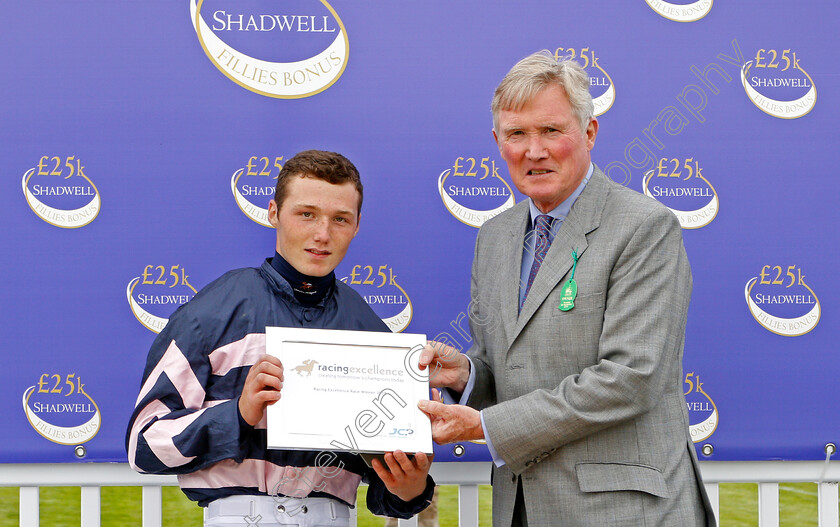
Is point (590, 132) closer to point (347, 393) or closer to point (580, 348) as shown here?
point (580, 348)

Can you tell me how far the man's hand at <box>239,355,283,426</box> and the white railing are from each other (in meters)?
1.09

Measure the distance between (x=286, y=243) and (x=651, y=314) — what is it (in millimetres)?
896

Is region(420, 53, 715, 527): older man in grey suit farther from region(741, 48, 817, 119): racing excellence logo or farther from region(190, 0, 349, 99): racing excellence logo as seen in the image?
region(741, 48, 817, 119): racing excellence logo

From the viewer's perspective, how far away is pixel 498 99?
1.82 m

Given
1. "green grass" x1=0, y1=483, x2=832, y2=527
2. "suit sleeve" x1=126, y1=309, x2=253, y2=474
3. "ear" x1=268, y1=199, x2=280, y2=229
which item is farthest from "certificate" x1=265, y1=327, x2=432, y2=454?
"green grass" x1=0, y1=483, x2=832, y2=527

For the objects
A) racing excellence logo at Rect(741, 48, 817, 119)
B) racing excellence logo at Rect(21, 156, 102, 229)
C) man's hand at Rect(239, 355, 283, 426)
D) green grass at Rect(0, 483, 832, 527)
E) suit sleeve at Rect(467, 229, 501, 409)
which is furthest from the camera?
green grass at Rect(0, 483, 832, 527)

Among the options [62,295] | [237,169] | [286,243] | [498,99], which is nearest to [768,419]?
[498,99]

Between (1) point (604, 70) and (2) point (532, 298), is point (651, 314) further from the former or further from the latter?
(1) point (604, 70)

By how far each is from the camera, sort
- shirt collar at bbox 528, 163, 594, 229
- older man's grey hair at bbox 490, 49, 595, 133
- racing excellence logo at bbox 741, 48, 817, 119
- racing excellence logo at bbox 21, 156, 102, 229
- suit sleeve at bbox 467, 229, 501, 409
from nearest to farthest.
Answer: older man's grey hair at bbox 490, 49, 595, 133 → shirt collar at bbox 528, 163, 594, 229 → suit sleeve at bbox 467, 229, 501, 409 → racing excellence logo at bbox 21, 156, 102, 229 → racing excellence logo at bbox 741, 48, 817, 119

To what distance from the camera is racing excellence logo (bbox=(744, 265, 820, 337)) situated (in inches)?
103

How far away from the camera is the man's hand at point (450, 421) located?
1685 millimetres

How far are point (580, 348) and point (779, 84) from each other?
1.52m

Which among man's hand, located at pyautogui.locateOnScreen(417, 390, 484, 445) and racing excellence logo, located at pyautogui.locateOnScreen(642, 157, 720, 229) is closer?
man's hand, located at pyautogui.locateOnScreen(417, 390, 484, 445)

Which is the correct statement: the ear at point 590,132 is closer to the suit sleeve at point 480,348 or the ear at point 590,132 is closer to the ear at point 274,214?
the suit sleeve at point 480,348
